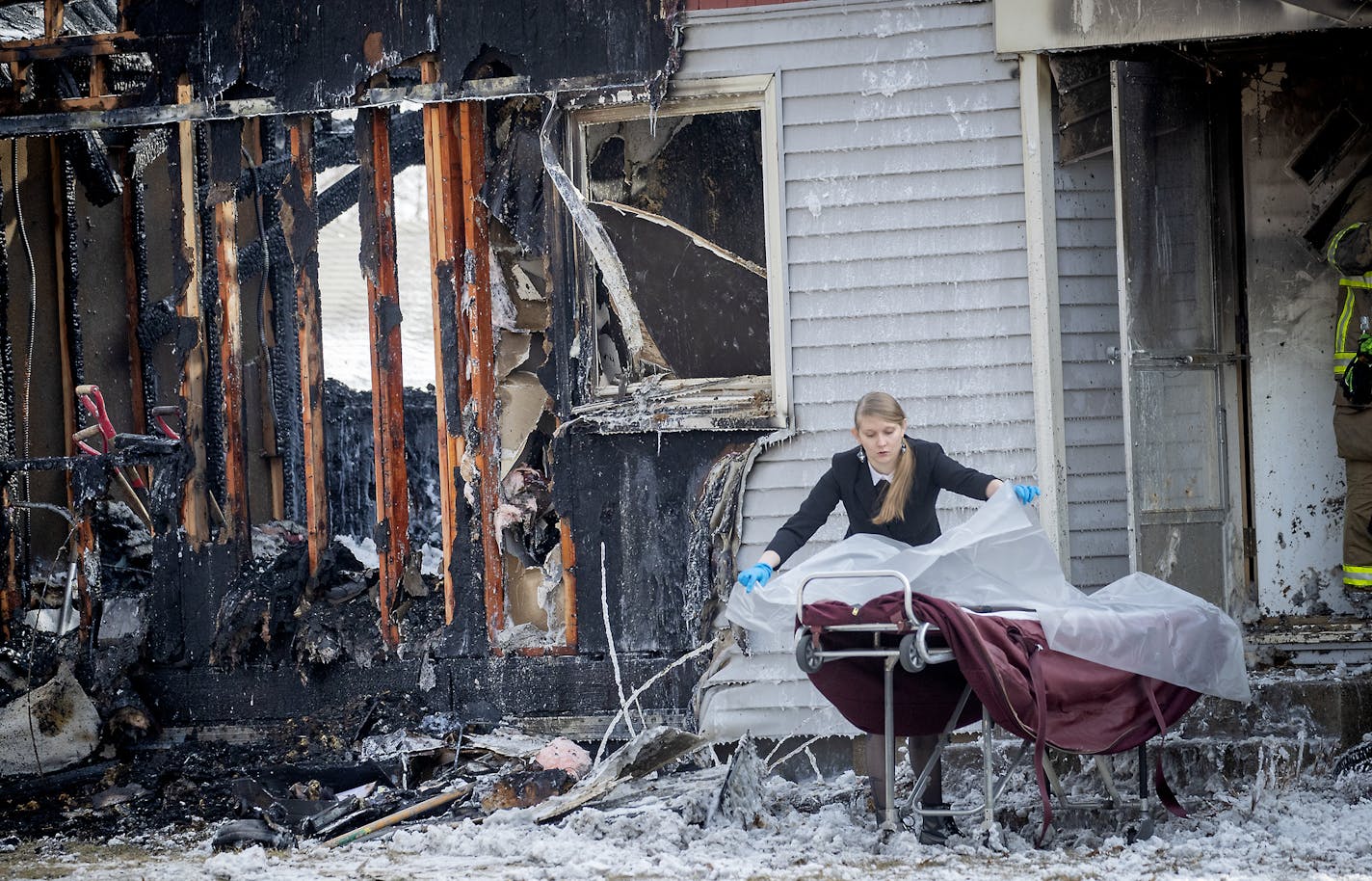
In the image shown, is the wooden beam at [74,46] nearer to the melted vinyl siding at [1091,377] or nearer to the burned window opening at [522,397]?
the burned window opening at [522,397]

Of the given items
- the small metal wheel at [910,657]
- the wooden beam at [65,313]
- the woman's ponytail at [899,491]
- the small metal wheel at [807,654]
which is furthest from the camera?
the wooden beam at [65,313]

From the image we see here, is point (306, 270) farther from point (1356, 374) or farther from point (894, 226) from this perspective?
point (1356, 374)

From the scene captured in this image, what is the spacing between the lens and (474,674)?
22.3 feet

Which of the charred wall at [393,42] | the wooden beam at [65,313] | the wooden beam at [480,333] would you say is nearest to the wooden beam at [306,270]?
the charred wall at [393,42]

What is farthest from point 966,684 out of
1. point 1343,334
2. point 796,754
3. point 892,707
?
point 1343,334

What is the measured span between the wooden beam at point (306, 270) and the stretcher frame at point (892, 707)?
3.24 meters

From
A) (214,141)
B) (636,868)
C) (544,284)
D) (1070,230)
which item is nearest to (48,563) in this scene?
(214,141)

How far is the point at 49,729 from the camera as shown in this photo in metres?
6.81

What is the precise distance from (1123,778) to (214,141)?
5190 mm

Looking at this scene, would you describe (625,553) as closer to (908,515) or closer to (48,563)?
(908,515)

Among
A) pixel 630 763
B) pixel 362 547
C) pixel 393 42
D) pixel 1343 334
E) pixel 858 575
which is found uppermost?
pixel 393 42

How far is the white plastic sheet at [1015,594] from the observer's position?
4590 mm

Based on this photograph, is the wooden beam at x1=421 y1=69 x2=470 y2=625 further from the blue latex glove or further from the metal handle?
the metal handle

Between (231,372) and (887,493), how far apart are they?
3653 mm
